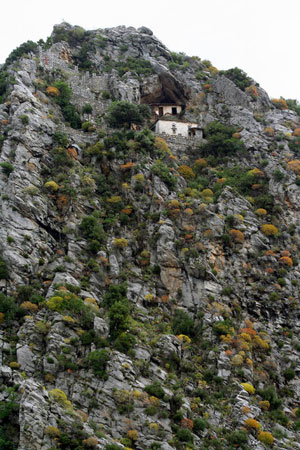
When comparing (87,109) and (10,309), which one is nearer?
(10,309)

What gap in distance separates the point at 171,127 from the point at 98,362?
158 feet

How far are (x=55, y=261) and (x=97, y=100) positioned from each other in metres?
38.5

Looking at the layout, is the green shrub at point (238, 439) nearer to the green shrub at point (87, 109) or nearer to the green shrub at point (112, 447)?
the green shrub at point (112, 447)

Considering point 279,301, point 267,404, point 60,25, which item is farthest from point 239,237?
point 60,25

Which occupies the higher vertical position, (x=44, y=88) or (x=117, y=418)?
(x=44, y=88)

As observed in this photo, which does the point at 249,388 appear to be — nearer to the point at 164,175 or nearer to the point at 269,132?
the point at 164,175

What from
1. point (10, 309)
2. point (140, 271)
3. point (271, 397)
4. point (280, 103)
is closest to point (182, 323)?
point (140, 271)

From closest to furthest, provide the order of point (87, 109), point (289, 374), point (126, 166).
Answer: point (289, 374), point (126, 166), point (87, 109)

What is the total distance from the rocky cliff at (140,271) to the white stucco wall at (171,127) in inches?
108

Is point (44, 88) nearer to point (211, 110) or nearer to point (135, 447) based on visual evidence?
point (211, 110)

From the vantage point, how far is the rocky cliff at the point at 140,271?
47875 millimetres

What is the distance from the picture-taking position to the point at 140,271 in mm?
63062

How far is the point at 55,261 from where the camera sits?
192ft

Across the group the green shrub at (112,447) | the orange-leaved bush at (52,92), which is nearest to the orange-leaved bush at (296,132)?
the orange-leaved bush at (52,92)
